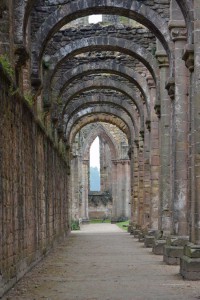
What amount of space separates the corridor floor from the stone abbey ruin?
382 mm

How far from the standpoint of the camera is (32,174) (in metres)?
15.9

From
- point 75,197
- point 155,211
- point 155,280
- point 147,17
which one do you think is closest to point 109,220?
point 75,197

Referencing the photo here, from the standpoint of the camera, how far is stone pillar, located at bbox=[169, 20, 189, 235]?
15.0 m

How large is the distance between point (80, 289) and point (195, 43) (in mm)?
4694

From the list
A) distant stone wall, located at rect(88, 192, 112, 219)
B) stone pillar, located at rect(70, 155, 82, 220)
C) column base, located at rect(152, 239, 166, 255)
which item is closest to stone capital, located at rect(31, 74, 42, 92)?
column base, located at rect(152, 239, 166, 255)

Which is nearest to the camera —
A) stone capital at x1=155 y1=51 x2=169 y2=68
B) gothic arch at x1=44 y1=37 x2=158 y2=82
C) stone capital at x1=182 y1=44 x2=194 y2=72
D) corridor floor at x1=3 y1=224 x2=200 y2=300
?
corridor floor at x1=3 y1=224 x2=200 y2=300

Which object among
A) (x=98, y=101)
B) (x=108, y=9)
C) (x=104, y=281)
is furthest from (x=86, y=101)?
(x=104, y=281)

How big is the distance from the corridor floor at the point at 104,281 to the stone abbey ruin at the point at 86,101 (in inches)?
15.0

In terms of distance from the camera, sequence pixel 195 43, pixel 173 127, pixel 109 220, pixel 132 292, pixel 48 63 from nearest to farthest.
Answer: pixel 132 292 < pixel 195 43 < pixel 173 127 < pixel 48 63 < pixel 109 220

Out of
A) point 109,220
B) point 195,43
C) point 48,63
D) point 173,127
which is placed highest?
point 48,63

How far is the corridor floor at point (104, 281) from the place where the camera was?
9.66 metres

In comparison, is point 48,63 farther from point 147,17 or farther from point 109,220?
point 109,220

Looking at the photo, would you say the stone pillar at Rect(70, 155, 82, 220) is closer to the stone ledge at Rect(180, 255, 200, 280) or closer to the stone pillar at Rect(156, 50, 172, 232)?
the stone pillar at Rect(156, 50, 172, 232)

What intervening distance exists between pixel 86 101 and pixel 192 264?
2054 centimetres
